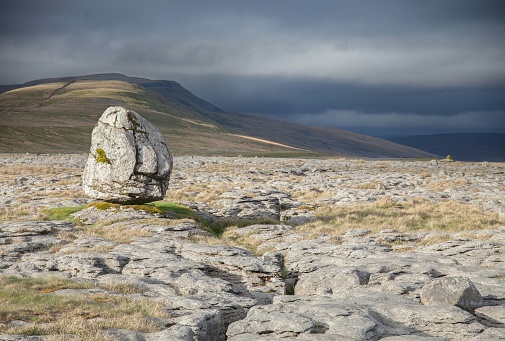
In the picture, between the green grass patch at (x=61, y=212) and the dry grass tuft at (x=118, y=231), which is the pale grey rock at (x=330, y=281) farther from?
the green grass patch at (x=61, y=212)

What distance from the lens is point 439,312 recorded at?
1552 cm

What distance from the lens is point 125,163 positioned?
35969 mm

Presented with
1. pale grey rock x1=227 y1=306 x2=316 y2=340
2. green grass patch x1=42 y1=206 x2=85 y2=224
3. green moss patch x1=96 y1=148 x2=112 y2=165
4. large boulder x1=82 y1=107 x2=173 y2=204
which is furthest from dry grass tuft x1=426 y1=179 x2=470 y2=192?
pale grey rock x1=227 y1=306 x2=316 y2=340

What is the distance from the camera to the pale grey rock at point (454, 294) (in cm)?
1672

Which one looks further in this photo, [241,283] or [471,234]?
[471,234]

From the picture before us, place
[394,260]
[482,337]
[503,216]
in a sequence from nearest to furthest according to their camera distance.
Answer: [482,337] → [394,260] → [503,216]

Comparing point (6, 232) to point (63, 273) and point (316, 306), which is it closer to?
point (63, 273)

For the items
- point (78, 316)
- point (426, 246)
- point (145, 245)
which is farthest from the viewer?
point (426, 246)

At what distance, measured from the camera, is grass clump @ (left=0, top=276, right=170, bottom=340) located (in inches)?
535

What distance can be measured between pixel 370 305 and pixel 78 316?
9.86 meters

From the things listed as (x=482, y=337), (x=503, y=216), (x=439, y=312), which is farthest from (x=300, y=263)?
(x=503, y=216)

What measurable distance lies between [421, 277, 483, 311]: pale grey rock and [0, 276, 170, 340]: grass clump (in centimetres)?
962

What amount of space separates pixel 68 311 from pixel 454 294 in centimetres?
1321

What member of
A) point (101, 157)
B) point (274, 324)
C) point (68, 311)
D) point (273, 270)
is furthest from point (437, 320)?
point (101, 157)
